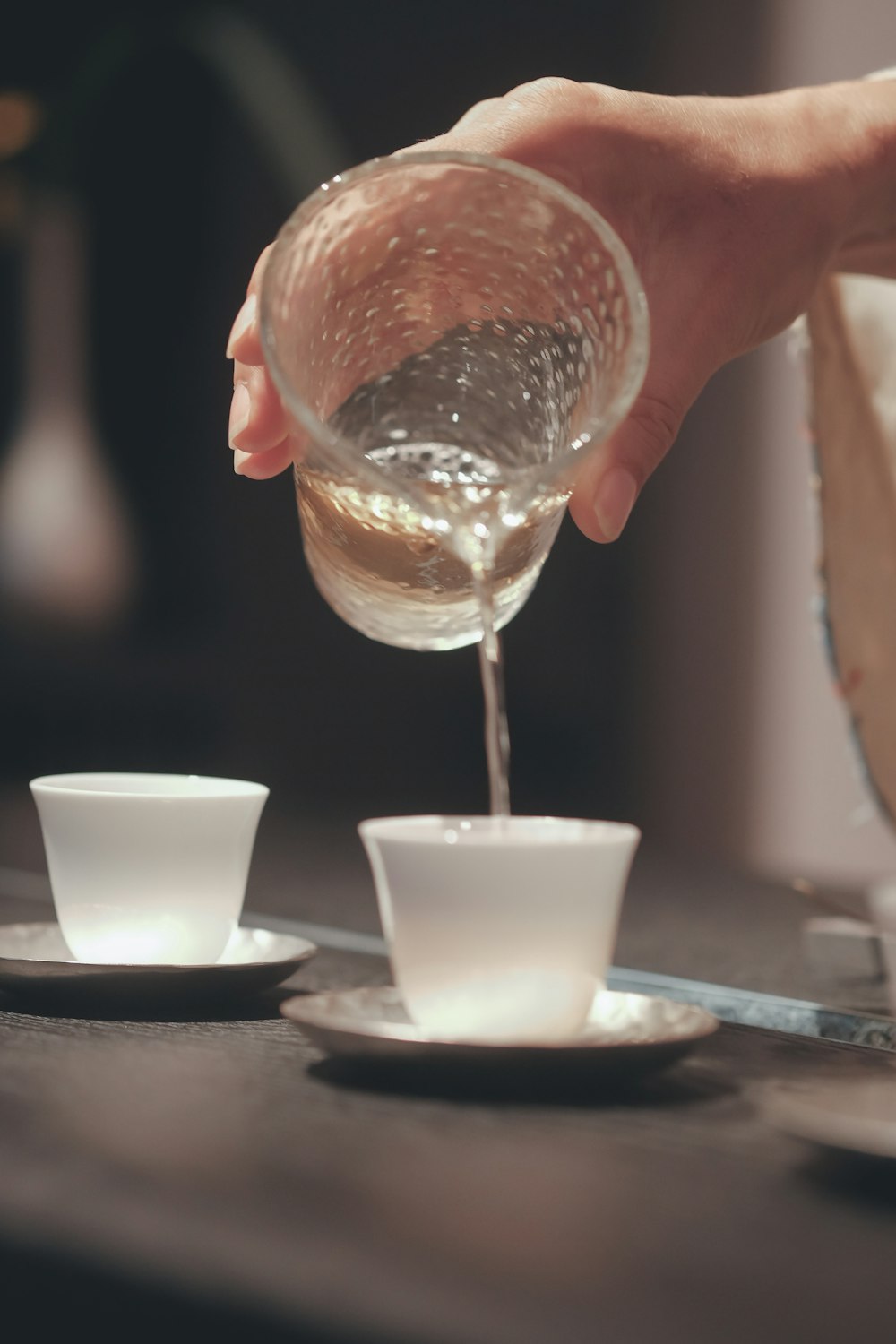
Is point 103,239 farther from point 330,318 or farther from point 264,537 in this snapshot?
point 330,318

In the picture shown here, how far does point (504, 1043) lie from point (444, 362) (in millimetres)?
340

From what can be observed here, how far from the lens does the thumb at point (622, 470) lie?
74 centimetres

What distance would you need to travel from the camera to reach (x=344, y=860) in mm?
1112

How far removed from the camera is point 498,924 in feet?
1.54

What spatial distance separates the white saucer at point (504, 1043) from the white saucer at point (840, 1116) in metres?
0.04

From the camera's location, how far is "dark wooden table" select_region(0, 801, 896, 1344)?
29cm

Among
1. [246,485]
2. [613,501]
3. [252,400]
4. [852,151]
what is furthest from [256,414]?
[246,485]

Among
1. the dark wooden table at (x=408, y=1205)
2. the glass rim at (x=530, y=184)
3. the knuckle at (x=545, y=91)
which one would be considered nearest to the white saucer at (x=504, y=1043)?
the dark wooden table at (x=408, y=1205)

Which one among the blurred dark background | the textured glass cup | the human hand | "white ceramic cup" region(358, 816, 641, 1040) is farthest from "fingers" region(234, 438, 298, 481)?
the blurred dark background

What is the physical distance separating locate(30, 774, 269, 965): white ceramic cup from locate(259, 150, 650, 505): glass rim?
0.15 m

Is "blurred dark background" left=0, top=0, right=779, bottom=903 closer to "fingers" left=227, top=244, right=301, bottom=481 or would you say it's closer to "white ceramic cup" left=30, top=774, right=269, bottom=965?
"fingers" left=227, top=244, right=301, bottom=481

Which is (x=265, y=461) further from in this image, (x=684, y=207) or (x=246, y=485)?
(x=246, y=485)

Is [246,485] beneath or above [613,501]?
above

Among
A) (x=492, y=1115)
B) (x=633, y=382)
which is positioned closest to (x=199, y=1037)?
(x=492, y=1115)
